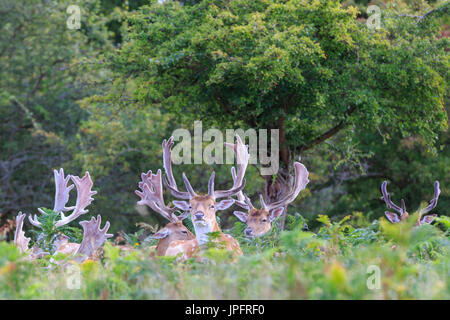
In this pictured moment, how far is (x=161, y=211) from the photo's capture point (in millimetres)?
8938

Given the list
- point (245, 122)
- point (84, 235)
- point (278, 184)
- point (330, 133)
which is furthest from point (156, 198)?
point (330, 133)

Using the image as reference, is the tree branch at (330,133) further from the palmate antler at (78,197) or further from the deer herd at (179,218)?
the palmate antler at (78,197)

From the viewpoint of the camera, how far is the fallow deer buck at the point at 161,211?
814 centimetres

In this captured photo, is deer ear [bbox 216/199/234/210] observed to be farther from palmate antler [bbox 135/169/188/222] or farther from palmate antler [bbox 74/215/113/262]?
palmate antler [bbox 74/215/113/262]

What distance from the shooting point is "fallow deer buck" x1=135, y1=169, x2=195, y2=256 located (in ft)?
26.7

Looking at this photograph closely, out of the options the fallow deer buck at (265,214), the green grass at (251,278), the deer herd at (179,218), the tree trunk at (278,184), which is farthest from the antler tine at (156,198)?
the tree trunk at (278,184)

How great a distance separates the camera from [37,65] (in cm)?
2061

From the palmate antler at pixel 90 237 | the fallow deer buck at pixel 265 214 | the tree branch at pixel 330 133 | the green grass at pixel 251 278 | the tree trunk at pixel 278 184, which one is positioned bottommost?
the green grass at pixel 251 278

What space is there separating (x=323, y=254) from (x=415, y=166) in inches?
451

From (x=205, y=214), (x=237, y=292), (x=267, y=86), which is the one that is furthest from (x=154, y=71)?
(x=237, y=292)

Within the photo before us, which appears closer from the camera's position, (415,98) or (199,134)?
(415,98)

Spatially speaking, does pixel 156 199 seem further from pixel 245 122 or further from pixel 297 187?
pixel 245 122
